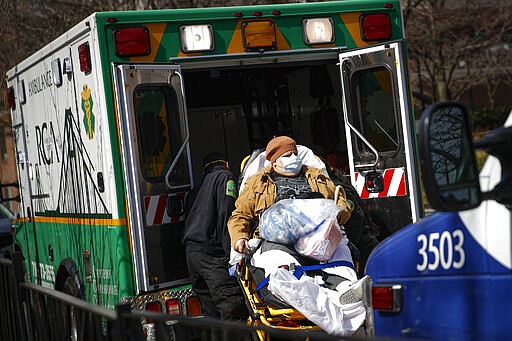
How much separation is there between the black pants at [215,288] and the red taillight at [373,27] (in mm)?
2184

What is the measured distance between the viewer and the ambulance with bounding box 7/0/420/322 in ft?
22.2

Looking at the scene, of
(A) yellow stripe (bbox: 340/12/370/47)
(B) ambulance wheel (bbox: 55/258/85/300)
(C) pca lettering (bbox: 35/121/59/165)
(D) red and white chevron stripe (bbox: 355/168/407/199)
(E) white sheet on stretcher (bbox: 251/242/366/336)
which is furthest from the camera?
(C) pca lettering (bbox: 35/121/59/165)

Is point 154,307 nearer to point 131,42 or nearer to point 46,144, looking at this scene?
point 131,42

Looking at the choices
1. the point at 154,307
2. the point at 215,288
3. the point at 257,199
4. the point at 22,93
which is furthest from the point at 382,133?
the point at 22,93

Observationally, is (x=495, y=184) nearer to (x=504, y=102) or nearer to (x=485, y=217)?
(x=485, y=217)

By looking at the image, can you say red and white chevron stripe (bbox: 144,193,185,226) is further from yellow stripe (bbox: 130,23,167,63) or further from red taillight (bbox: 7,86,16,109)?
red taillight (bbox: 7,86,16,109)

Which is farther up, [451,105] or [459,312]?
[451,105]

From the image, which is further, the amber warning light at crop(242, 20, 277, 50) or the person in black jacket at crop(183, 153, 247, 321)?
the amber warning light at crop(242, 20, 277, 50)

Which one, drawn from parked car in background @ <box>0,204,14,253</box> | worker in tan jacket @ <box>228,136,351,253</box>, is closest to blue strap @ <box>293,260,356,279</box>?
worker in tan jacket @ <box>228,136,351,253</box>

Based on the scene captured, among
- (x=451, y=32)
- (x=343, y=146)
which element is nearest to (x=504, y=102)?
(x=451, y=32)

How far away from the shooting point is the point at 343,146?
8.56 m

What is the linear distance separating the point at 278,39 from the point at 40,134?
2.64m

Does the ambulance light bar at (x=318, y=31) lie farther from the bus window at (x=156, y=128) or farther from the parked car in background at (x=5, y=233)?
the parked car in background at (x=5, y=233)

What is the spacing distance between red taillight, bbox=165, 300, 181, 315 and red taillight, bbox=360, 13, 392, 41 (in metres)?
2.58
